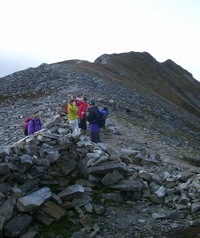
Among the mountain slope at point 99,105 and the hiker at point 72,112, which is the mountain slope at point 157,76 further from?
the hiker at point 72,112

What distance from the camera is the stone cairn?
11750mm

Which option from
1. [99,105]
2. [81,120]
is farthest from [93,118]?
[99,105]

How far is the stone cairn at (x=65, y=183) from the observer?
38.5ft

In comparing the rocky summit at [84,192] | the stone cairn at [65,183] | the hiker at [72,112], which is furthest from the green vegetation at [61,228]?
the hiker at [72,112]

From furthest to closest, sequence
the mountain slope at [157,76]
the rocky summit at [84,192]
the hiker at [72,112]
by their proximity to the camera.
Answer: the mountain slope at [157,76]
the hiker at [72,112]
the rocky summit at [84,192]

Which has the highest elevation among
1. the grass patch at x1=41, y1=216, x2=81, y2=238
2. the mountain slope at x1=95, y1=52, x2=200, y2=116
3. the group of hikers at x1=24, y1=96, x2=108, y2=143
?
the mountain slope at x1=95, y1=52, x2=200, y2=116

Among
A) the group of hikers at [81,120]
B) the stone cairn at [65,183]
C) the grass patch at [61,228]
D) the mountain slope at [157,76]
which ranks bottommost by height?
the grass patch at [61,228]

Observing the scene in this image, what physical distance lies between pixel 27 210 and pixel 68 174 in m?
2.70

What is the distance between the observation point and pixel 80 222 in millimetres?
12078

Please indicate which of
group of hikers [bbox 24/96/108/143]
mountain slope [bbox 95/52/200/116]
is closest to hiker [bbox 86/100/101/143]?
group of hikers [bbox 24/96/108/143]

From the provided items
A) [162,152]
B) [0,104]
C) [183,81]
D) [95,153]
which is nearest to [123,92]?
[0,104]

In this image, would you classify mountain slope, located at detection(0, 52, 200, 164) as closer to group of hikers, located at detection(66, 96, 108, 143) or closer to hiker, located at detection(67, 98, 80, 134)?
group of hikers, located at detection(66, 96, 108, 143)

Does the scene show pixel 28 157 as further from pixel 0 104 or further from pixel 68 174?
pixel 0 104

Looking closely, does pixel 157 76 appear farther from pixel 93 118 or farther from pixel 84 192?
pixel 84 192
